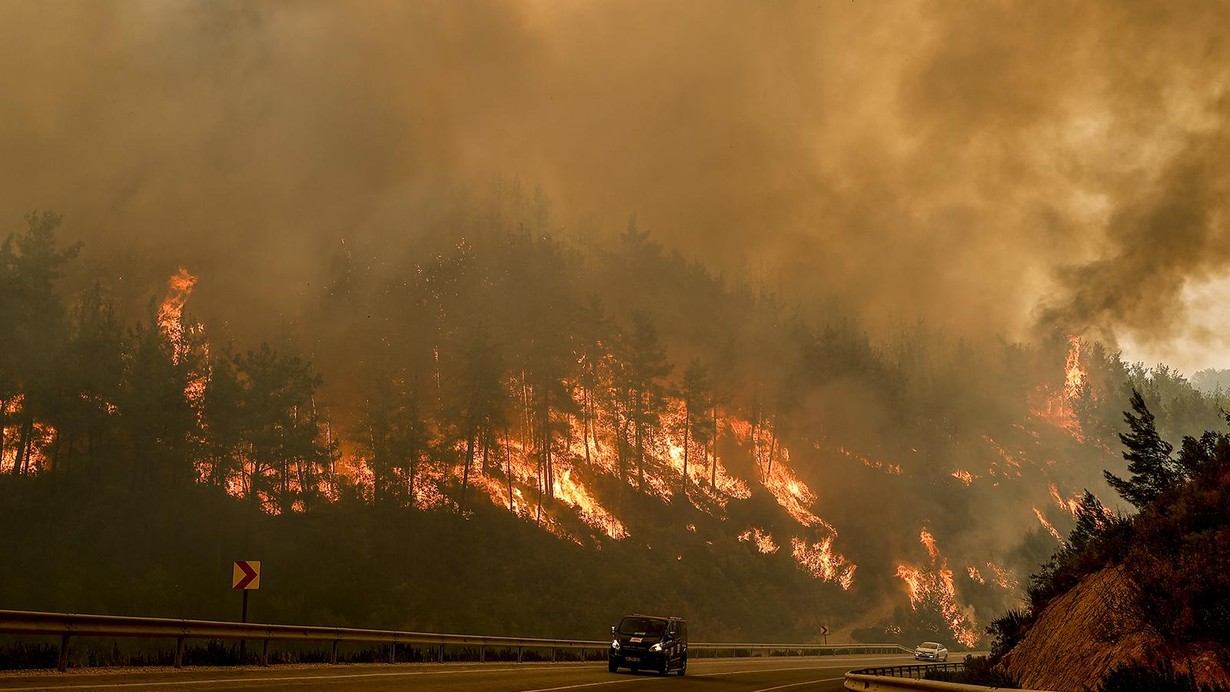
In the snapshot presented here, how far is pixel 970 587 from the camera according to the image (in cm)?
10725

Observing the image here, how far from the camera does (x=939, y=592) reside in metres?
102

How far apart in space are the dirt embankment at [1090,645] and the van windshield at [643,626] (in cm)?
991

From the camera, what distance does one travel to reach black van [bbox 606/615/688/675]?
25.8 m

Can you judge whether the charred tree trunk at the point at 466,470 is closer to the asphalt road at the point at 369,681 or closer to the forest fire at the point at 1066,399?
the asphalt road at the point at 369,681

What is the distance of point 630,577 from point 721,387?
45.2 m

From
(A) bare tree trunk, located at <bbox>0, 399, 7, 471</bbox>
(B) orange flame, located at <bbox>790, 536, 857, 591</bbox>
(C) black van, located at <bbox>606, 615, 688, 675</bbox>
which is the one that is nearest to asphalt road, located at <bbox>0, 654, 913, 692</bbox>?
(C) black van, located at <bbox>606, 615, 688, 675</bbox>

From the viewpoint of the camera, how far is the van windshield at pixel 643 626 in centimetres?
2658

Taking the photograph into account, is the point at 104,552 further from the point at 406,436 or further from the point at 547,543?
the point at 547,543

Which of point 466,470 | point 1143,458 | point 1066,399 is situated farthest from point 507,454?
point 1066,399

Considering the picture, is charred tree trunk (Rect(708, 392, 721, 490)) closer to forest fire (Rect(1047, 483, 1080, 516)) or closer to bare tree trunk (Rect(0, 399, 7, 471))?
forest fire (Rect(1047, 483, 1080, 516))

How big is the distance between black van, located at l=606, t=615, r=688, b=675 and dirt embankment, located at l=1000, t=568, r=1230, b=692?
9.56m

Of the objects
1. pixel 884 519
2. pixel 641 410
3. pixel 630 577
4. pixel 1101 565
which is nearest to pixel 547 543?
pixel 630 577

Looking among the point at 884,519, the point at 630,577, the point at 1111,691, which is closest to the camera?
the point at 1111,691

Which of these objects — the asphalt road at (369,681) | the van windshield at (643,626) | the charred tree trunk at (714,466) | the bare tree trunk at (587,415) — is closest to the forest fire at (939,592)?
the charred tree trunk at (714,466)
